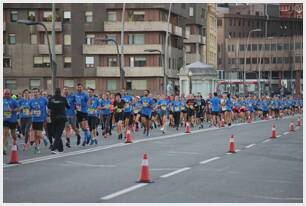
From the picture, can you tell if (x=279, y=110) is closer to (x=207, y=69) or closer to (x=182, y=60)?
(x=207, y=69)

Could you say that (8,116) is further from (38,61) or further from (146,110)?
(38,61)

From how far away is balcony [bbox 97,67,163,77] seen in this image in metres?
89.9

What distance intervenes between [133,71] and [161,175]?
7527 cm

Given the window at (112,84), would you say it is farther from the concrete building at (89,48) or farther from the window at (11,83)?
the window at (11,83)

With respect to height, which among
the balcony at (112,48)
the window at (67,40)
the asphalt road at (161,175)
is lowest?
the asphalt road at (161,175)

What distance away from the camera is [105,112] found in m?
32.4

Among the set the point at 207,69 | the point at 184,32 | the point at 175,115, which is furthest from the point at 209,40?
the point at 175,115

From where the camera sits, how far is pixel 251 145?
26.0 m

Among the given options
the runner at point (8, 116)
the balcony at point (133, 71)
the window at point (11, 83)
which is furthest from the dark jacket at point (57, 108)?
the window at point (11, 83)

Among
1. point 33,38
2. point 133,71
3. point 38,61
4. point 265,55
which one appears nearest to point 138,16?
point 133,71

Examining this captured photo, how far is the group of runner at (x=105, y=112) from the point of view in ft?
74.5

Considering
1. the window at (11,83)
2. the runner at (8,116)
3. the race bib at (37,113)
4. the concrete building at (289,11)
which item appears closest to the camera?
the runner at (8,116)

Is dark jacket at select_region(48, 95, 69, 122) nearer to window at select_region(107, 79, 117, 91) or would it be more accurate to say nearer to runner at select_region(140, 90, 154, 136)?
runner at select_region(140, 90, 154, 136)

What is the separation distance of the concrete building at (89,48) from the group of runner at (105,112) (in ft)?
97.8
